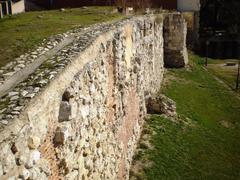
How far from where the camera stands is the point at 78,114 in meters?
7.75

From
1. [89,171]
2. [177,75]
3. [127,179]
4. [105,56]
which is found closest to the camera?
[89,171]

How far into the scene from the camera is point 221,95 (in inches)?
931

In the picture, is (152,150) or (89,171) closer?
(89,171)

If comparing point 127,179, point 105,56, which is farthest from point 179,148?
point 105,56

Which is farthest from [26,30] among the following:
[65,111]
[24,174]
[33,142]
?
[24,174]

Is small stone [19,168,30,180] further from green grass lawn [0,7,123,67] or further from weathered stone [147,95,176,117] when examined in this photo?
weathered stone [147,95,176,117]

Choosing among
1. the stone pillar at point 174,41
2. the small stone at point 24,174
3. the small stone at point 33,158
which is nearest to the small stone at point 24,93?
the small stone at point 33,158

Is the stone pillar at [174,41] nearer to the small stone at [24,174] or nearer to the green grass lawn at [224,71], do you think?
the green grass lawn at [224,71]

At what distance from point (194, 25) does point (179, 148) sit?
23314mm

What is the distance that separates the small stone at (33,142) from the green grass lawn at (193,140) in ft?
23.5

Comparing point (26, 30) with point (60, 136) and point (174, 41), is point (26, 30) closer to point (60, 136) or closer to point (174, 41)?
point (60, 136)

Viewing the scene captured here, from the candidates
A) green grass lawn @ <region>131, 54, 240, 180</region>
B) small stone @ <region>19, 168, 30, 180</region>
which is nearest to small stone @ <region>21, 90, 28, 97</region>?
small stone @ <region>19, 168, 30, 180</region>

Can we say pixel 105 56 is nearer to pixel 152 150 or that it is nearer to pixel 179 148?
pixel 152 150

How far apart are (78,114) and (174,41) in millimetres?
20301
